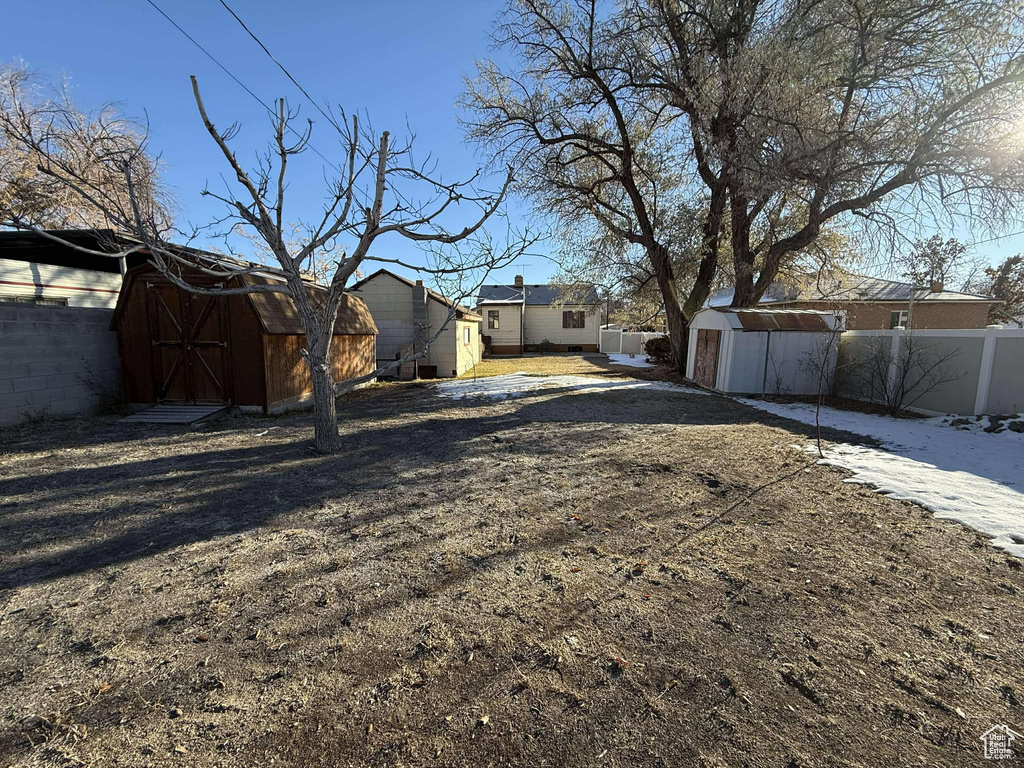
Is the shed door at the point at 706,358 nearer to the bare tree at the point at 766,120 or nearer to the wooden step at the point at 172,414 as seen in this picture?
the bare tree at the point at 766,120

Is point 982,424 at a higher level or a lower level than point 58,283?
lower

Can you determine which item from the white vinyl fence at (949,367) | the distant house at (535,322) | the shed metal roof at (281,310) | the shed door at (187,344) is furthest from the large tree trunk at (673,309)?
the shed door at (187,344)

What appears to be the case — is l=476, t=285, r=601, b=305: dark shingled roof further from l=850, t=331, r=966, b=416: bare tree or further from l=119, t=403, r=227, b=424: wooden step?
l=119, t=403, r=227, b=424: wooden step

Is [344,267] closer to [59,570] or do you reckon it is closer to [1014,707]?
[59,570]

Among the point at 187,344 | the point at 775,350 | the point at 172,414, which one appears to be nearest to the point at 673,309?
the point at 775,350

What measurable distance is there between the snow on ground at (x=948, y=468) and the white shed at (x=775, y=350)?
10.3 feet

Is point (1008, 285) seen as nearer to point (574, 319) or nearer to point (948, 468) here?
point (574, 319)

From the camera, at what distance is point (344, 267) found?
549 centimetres

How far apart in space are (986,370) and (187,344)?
48.7 feet

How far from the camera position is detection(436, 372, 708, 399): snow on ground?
11.7 meters

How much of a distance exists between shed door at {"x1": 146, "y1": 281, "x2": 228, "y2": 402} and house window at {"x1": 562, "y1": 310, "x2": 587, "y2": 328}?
22019mm

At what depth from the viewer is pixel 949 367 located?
804cm

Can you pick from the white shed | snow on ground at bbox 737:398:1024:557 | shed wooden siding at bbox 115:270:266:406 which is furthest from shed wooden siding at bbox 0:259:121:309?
the white shed

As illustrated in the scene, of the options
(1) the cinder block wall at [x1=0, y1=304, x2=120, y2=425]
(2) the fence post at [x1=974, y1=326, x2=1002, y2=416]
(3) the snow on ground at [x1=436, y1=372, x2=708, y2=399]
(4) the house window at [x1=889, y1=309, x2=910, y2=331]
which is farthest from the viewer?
→ (4) the house window at [x1=889, y1=309, x2=910, y2=331]
